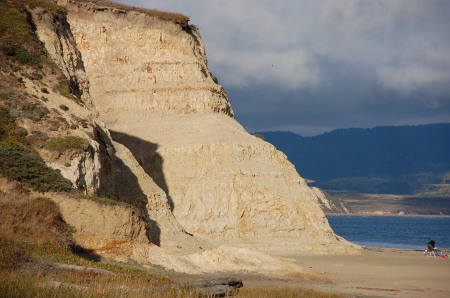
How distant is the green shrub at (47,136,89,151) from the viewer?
37031 millimetres

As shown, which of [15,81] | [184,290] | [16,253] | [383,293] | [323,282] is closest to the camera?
[184,290]

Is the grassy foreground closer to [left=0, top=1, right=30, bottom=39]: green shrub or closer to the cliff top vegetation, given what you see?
[left=0, top=1, right=30, bottom=39]: green shrub

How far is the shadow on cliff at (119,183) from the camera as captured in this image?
41719mm

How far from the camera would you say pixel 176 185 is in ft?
187

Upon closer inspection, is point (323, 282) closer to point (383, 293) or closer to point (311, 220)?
point (383, 293)

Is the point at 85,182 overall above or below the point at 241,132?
below

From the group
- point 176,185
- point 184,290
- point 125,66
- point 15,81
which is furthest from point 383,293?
point 125,66

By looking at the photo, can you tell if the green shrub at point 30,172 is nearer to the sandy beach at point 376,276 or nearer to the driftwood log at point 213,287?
the sandy beach at point 376,276

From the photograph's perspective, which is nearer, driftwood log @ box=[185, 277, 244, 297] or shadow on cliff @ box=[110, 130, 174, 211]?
driftwood log @ box=[185, 277, 244, 297]

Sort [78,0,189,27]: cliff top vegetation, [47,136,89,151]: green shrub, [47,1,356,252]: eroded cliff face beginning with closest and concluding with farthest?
[47,136,89,151]: green shrub → [47,1,356,252]: eroded cliff face → [78,0,189,27]: cliff top vegetation

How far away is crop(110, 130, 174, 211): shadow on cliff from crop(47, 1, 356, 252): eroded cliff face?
82 mm

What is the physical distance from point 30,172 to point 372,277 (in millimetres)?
19120

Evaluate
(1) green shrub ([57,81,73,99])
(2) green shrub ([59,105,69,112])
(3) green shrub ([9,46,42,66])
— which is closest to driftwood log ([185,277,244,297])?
(2) green shrub ([59,105,69,112])

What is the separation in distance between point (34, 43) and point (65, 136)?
35.6 ft
